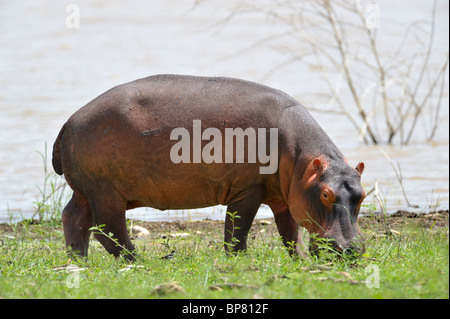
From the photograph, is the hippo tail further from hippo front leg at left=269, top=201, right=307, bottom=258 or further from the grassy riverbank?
hippo front leg at left=269, top=201, right=307, bottom=258

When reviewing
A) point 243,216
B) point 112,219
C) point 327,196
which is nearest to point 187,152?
point 243,216

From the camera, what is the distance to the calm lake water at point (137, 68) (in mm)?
10258

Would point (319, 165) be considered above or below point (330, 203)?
above

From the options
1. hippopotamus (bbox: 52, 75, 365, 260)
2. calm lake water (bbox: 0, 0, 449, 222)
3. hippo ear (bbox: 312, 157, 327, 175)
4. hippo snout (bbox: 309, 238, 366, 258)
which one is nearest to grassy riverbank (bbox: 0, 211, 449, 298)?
hippo snout (bbox: 309, 238, 366, 258)

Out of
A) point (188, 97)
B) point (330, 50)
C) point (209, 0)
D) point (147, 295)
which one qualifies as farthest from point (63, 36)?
point (147, 295)

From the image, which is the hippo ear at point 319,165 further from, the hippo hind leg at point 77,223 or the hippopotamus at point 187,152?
the hippo hind leg at point 77,223

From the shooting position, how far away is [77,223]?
255 inches

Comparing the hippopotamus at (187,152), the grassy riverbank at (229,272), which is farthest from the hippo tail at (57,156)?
the grassy riverbank at (229,272)

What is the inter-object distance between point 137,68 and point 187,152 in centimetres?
1082

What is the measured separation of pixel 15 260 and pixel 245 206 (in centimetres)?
171

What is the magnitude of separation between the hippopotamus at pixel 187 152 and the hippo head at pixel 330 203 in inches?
1.1

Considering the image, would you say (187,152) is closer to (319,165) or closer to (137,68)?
(319,165)

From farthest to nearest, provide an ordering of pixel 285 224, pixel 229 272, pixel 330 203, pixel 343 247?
1. pixel 285 224
2. pixel 330 203
3. pixel 343 247
4. pixel 229 272
